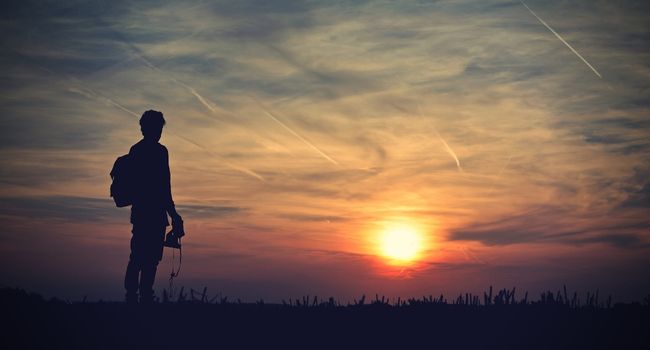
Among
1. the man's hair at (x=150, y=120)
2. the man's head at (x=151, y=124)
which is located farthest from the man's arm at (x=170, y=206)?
the man's hair at (x=150, y=120)

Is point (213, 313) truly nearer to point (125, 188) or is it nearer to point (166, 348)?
point (166, 348)

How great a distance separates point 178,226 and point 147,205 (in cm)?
75

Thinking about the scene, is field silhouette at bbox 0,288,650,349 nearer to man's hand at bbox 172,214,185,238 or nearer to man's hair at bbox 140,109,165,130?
man's hand at bbox 172,214,185,238

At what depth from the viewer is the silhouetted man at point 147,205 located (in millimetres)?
14305

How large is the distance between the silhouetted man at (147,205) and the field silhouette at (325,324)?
0.62m

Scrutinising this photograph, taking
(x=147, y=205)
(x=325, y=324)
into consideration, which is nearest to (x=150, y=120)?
(x=147, y=205)

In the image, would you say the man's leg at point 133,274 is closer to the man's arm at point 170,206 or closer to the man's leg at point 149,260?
the man's leg at point 149,260

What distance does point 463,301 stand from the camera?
47.9 feet

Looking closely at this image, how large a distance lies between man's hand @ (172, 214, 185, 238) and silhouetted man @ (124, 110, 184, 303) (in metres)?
0.33

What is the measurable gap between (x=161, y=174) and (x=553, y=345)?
23.5 ft

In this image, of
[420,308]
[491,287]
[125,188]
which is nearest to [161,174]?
[125,188]

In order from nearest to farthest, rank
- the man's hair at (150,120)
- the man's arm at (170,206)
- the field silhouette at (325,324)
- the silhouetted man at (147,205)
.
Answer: the field silhouette at (325,324) → the man's hair at (150,120) → the silhouetted man at (147,205) → the man's arm at (170,206)

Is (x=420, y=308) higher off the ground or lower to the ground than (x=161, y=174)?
lower

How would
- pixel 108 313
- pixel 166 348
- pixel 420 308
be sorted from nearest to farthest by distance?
pixel 166 348
pixel 108 313
pixel 420 308
